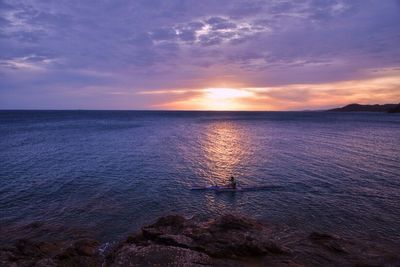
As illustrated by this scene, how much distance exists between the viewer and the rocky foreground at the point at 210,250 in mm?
17359

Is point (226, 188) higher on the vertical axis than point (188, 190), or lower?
higher

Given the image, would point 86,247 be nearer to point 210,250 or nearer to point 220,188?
point 210,250

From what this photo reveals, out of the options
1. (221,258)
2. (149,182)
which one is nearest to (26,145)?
(149,182)

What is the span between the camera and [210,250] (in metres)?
18.8

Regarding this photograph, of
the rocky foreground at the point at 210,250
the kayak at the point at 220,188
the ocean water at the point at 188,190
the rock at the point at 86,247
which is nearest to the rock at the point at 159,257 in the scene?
the rocky foreground at the point at 210,250

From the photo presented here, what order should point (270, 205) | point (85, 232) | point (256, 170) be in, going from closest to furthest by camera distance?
point (85, 232)
point (270, 205)
point (256, 170)

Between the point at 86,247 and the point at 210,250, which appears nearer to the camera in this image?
the point at 210,250

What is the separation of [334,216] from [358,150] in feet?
133

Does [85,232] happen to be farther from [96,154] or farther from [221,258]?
[96,154]

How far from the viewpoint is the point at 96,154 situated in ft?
198

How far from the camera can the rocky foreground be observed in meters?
17.4

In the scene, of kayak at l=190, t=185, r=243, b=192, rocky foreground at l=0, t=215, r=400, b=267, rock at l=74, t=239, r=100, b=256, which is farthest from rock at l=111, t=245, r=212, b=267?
kayak at l=190, t=185, r=243, b=192

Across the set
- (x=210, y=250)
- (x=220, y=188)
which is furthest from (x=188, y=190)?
(x=210, y=250)

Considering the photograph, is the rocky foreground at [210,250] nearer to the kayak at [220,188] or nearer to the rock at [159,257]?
the rock at [159,257]
